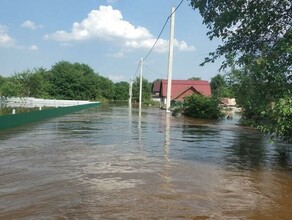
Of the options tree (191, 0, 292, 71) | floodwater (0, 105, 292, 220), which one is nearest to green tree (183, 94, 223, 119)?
floodwater (0, 105, 292, 220)

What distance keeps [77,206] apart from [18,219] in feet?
3.47

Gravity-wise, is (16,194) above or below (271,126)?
below

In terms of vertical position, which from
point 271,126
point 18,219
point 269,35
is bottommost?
point 18,219

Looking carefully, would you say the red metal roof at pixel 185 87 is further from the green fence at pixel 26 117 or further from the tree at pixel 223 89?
the green fence at pixel 26 117

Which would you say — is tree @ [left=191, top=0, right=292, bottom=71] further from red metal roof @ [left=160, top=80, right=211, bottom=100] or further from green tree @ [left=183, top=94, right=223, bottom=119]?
red metal roof @ [left=160, top=80, right=211, bottom=100]

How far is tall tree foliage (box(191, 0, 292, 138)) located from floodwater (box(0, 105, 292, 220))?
5.46ft

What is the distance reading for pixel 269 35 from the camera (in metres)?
10.4

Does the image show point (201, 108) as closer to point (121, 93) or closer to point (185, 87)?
point (185, 87)

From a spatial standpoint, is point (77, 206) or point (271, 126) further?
point (271, 126)

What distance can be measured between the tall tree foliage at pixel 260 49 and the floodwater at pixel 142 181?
1664mm

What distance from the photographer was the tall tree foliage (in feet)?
29.7

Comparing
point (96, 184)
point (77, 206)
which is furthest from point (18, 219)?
point (96, 184)

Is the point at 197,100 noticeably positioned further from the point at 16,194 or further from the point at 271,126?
the point at 16,194

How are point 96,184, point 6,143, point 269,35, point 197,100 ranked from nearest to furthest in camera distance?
point 96,184 → point 269,35 → point 6,143 → point 197,100
